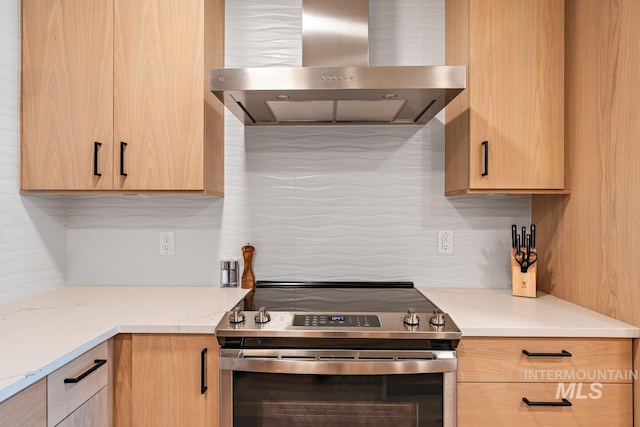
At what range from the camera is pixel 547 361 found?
4.56 ft

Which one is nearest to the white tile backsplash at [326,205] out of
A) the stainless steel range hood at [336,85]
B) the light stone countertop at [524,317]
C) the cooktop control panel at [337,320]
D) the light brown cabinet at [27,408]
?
the stainless steel range hood at [336,85]

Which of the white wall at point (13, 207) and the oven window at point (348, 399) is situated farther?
the white wall at point (13, 207)

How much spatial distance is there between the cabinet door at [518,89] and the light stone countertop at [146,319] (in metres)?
0.51

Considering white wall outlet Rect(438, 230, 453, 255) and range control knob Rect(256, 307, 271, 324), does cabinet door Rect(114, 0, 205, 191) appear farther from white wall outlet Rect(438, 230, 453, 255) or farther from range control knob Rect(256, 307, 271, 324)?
white wall outlet Rect(438, 230, 453, 255)

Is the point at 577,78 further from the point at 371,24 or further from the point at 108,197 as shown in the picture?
the point at 108,197

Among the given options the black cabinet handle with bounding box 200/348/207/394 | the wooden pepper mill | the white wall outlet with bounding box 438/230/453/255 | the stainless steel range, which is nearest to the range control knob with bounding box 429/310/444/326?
the stainless steel range

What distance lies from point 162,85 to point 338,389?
1386 millimetres

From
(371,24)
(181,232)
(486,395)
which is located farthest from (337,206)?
(486,395)

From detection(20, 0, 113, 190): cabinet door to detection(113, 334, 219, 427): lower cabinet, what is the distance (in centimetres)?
74

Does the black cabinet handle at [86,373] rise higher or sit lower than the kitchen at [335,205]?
lower

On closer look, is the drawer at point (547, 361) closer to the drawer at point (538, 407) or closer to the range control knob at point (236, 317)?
the drawer at point (538, 407)

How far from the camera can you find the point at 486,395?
1.40 meters

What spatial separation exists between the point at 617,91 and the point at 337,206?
1209mm

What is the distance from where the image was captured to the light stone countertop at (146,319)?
113 centimetres
